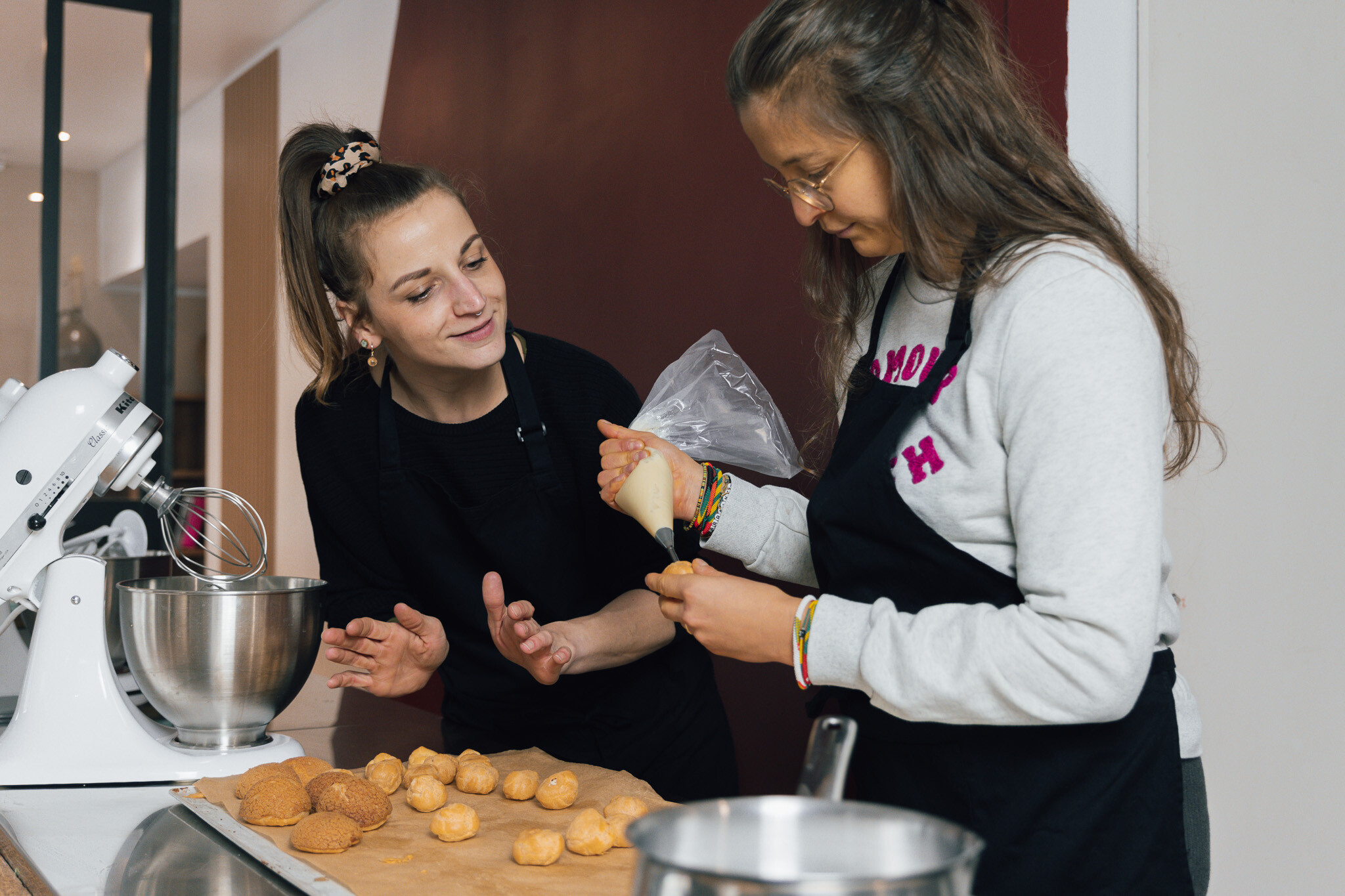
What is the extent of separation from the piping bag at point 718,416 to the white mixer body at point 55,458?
634 mm

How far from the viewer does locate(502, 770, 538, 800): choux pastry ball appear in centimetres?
113

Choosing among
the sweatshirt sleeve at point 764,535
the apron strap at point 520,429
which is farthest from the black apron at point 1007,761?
the apron strap at point 520,429

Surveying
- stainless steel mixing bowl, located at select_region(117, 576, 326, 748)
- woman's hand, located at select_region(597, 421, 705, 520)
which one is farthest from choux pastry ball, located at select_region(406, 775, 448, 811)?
woman's hand, located at select_region(597, 421, 705, 520)

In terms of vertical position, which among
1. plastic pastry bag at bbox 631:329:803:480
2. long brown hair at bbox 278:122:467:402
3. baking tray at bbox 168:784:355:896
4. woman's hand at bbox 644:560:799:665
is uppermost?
long brown hair at bbox 278:122:467:402

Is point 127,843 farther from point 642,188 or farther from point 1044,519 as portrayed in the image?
point 642,188

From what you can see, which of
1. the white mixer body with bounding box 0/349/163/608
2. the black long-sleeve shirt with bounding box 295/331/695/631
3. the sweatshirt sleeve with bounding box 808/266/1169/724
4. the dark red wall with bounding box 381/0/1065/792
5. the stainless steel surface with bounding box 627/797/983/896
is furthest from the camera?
the dark red wall with bounding box 381/0/1065/792

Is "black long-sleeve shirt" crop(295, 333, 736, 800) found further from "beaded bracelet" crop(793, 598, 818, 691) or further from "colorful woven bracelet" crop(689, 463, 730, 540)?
"beaded bracelet" crop(793, 598, 818, 691)

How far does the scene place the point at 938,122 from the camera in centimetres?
99

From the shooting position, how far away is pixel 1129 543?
2.62 ft

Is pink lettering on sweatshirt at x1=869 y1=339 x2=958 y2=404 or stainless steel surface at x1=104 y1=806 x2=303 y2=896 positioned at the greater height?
pink lettering on sweatshirt at x1=869 y1=339 x2=958 y2=404

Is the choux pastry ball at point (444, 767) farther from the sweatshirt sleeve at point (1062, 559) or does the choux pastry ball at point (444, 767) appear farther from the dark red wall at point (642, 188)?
the dark red wall at point (642, 188)

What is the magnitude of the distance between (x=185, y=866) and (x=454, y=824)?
0.23 metres

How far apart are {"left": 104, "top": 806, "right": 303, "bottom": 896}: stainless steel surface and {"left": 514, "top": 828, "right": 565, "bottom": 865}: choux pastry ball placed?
0.18 metres

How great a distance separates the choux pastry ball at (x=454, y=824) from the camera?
3.26 feet
